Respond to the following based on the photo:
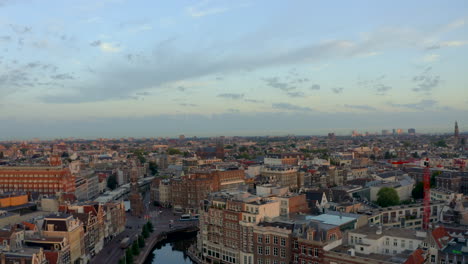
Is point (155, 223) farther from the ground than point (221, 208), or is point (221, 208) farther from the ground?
point (221, 208)

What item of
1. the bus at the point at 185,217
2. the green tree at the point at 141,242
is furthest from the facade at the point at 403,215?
the bus at the point at 185,217

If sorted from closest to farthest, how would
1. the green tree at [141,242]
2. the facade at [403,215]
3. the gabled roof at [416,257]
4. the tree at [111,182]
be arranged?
the gabled roof at [416,257]
the facade at [403,215]
the green tree at [141,242]
the tree at [111,182]

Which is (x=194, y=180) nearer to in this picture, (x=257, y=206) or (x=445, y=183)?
(x=257, y=206)

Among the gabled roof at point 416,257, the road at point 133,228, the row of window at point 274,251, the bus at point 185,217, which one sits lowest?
the road at point 133,228

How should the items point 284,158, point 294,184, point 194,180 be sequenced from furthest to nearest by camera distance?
point 284,158, point 294,184, point 194,180

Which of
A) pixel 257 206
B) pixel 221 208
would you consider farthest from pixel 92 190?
pixel 257 206

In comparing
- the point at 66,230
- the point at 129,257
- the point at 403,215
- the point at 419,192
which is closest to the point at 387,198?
the point at 403,215

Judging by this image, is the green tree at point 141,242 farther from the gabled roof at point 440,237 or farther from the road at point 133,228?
the gabled roof at point 440,237
